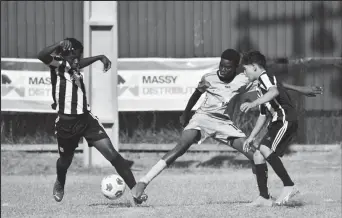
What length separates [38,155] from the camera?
14.3 m

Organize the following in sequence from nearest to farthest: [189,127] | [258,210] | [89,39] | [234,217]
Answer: [234,217], [258,210], [189,127], [89,39]

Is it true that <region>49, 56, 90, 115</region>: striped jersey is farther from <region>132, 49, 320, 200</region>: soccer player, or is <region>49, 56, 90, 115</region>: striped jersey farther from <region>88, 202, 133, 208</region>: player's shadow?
<region>132, 49, 320, 200</region>: soccer player

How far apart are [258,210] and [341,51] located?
257 inches

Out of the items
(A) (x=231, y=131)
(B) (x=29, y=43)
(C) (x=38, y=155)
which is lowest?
(C) (x=38, y=155)

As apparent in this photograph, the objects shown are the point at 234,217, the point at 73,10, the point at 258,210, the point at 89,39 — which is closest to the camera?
the point at 234,217

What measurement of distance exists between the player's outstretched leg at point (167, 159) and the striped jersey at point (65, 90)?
101cm

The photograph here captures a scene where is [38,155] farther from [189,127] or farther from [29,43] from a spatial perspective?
[189,127]

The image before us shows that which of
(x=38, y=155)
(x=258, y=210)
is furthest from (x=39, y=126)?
(x=258, y=210)

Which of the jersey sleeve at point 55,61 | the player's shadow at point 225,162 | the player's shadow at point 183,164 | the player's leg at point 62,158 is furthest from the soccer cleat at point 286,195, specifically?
the player's shadow at point 183,164

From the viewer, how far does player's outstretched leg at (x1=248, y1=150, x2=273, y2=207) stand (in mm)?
9156

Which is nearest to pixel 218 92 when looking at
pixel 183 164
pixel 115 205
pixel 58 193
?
pixel 115 205

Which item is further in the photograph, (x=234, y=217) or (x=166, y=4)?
(x=166, y=4)

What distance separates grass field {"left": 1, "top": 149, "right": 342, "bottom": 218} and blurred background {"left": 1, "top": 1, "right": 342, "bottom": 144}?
22.9 inches

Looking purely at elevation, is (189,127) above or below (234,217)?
above
